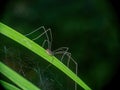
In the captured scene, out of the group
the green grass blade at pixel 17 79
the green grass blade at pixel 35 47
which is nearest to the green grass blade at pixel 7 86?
the green grass blade at pixel 17 79

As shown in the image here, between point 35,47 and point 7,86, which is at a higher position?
point 35,47

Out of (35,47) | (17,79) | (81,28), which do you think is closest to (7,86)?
(17,79)

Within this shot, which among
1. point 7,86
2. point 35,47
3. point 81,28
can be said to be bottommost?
point 7,86

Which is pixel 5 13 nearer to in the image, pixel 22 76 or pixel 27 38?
pixel 27 38

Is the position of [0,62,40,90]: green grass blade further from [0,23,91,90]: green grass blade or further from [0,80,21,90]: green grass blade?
[0,23,91,90]: green grass blade

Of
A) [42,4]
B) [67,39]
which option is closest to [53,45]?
[67,39]

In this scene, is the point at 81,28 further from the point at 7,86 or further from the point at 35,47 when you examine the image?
the point at 7,86
